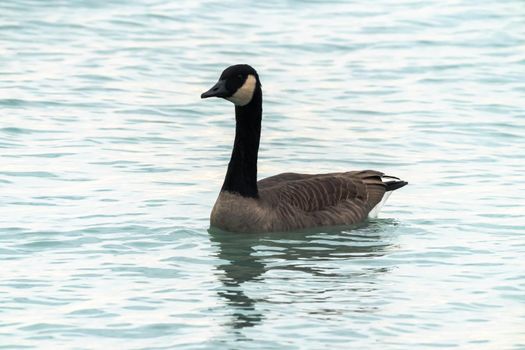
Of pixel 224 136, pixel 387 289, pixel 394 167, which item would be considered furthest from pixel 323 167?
pixel 387 289

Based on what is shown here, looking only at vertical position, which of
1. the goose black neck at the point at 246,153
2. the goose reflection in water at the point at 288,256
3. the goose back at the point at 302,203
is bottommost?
the goose reflection in water at the point at 288,256

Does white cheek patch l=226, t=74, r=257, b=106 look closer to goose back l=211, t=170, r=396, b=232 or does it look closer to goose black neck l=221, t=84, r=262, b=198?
goose black neck l=221, t=84, r=262, b=198

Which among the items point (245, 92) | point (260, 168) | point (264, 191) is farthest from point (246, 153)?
point (260, 168)

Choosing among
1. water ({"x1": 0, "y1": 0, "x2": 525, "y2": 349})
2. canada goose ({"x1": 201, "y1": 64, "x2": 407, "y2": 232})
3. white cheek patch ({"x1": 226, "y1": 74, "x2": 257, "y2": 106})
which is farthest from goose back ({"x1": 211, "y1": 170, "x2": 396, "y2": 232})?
white cheek patch ({"x1": 226, "y1": 74, "x2": 257, "y2": 106})

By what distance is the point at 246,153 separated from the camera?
15578mm

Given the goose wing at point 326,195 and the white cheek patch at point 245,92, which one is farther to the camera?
the goose wing at point 326,195

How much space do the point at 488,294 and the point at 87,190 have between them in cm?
569

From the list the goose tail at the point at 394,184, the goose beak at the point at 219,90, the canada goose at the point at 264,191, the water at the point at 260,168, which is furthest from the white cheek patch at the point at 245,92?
the goose tail at the point at 394,184

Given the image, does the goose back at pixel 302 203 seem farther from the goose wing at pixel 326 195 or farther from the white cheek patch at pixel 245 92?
the white cheek patch at pixel 245 92

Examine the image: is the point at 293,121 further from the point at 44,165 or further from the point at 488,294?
the point at 488,294

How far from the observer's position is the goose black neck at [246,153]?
15.2 m

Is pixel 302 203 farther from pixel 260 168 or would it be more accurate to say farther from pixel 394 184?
pixel 260 168

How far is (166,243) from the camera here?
14281mm

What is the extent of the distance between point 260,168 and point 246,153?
3.04 metres
